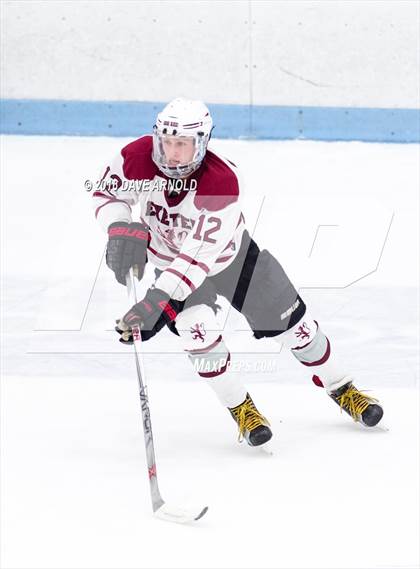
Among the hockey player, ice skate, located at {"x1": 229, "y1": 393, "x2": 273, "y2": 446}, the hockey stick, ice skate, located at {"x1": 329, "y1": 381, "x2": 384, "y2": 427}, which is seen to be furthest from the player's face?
ice skate, located at {"x1": 329, "y1": 381, "x2": 384, "y2": 427}

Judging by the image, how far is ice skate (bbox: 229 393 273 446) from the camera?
8.50 feet

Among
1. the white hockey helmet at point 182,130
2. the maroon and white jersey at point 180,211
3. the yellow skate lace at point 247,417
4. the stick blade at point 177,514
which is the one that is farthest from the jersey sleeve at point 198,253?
the stick blade at point 177,514

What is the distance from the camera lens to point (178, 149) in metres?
2.50

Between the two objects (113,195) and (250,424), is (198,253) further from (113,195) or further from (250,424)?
(250,424)

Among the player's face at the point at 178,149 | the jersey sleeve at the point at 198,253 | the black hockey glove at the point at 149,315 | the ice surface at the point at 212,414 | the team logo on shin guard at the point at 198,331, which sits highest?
the player's face at the point at 178,149

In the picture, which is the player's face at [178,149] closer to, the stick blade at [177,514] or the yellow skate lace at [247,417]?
the yellow skate lace at [247,417]

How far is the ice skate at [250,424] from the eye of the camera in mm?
2590

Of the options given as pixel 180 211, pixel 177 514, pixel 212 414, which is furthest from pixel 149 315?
pixel 212 414

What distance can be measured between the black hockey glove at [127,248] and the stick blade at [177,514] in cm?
62

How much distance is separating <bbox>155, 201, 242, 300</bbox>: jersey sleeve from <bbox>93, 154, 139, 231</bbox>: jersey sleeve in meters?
0.22

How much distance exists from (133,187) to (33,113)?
3.79m

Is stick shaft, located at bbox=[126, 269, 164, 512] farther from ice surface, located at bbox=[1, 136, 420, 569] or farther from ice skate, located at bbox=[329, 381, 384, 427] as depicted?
ice skate, located at bbox=[329, 381, 384, 427]

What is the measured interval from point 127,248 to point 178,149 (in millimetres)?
267

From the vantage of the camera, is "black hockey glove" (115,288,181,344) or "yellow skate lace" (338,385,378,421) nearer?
"black hockey glove" (115,288,181,344)
